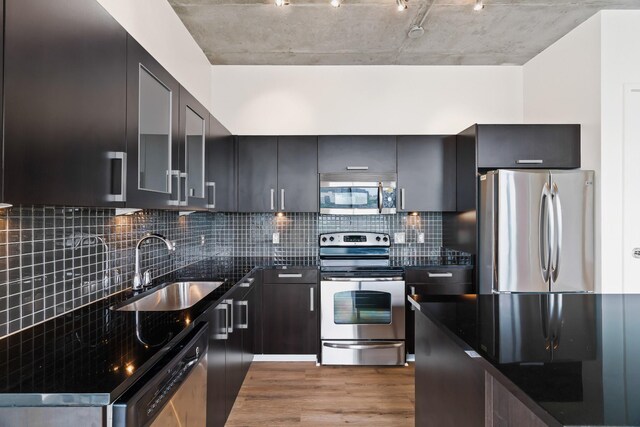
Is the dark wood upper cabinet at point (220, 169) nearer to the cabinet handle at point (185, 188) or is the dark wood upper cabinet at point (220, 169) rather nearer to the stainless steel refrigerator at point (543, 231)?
the cabinet handle at point (185, 188)

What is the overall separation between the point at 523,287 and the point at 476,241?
0.48 meters

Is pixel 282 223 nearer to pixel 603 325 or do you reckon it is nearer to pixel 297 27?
pixel 297 27

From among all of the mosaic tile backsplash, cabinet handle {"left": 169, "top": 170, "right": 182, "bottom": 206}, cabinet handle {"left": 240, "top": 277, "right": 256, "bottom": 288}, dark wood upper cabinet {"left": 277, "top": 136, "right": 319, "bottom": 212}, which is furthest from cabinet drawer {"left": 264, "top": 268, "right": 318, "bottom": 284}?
cabinet handle {"left": 169, "top": 170, "right": 182, "bottom": 206}

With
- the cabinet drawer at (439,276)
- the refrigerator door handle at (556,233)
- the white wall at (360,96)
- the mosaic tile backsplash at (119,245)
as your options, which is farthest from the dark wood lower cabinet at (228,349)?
the refrigerator door handle at (556,233)

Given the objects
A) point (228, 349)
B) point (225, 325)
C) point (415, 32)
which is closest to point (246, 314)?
point (228, 349)

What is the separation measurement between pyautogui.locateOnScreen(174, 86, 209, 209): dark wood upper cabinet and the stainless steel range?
1375 mm

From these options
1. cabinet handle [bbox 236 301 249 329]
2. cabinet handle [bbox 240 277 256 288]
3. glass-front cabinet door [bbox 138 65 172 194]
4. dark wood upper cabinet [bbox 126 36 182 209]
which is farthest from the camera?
cabinet handle [bbox 240 277 256 288]

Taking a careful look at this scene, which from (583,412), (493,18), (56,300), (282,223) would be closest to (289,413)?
(56,300)

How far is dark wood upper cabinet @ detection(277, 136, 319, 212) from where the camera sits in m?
3.58

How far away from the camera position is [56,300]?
163 centimetres

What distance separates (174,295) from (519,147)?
287 cm

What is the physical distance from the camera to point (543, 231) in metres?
2.83

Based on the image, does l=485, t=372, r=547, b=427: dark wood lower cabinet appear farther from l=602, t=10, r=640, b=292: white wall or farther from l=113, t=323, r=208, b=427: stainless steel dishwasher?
l=602, t=10, r=640, b=292: white wall

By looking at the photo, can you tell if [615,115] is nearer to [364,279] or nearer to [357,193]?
[357,193]
